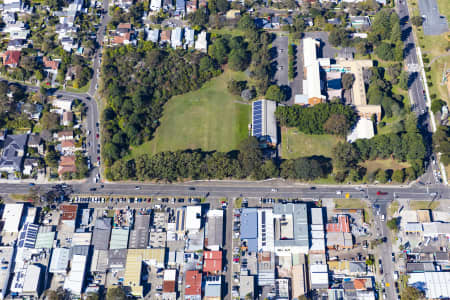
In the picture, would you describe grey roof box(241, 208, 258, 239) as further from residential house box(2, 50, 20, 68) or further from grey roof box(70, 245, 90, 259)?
residential house box(2, 50, 20, 68)

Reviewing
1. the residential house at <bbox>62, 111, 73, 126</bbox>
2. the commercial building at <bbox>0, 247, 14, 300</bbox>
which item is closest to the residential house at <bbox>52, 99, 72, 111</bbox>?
the residential house at <bbox>62, 111, 73, 126</bbox>

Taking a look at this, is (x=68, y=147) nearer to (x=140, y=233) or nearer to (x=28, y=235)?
(x=28, y=235)

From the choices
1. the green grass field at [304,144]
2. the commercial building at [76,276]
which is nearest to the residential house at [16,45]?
the commercial building at [76,276]

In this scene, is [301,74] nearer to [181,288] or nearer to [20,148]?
[181,288]

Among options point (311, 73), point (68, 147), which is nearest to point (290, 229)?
point (311, 73)

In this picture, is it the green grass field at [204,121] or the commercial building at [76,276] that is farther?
the green grass field at [204,121]

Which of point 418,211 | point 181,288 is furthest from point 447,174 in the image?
point 181,288

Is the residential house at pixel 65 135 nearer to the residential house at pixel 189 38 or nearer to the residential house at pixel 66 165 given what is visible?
the residential house at pixel 66 165

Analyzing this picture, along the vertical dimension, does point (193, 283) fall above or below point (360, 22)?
below
